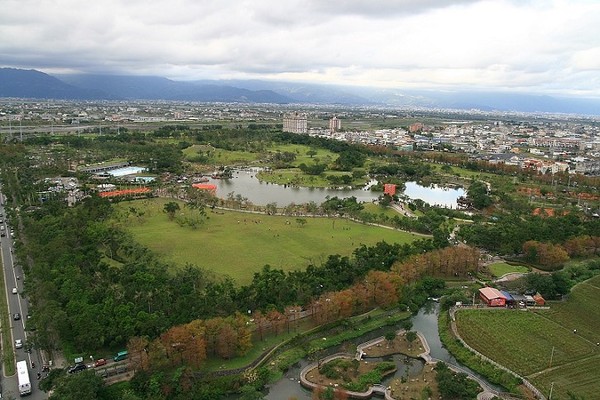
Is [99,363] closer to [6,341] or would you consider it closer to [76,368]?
[76,368]

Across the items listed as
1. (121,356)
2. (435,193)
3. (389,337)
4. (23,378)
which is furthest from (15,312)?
(435,193)

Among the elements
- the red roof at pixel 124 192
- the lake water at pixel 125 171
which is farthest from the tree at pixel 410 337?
the lake water at pixel 125 171

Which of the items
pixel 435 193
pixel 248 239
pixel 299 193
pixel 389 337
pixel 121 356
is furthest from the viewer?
pixel 435 193

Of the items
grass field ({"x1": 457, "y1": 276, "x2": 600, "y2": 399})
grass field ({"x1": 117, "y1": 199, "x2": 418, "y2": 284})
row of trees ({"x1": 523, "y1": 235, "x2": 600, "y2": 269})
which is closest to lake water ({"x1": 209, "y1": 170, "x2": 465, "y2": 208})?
grass field ({"x1": 117, "y1": 199, "x2": 418, "y2": 284})

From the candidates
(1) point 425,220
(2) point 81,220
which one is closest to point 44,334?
(2) point 81,220

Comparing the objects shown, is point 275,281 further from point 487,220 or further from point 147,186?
Result: point 147,186

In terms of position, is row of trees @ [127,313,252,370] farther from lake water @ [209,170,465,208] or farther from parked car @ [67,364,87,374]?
lake water @ [209,170,465,208]
